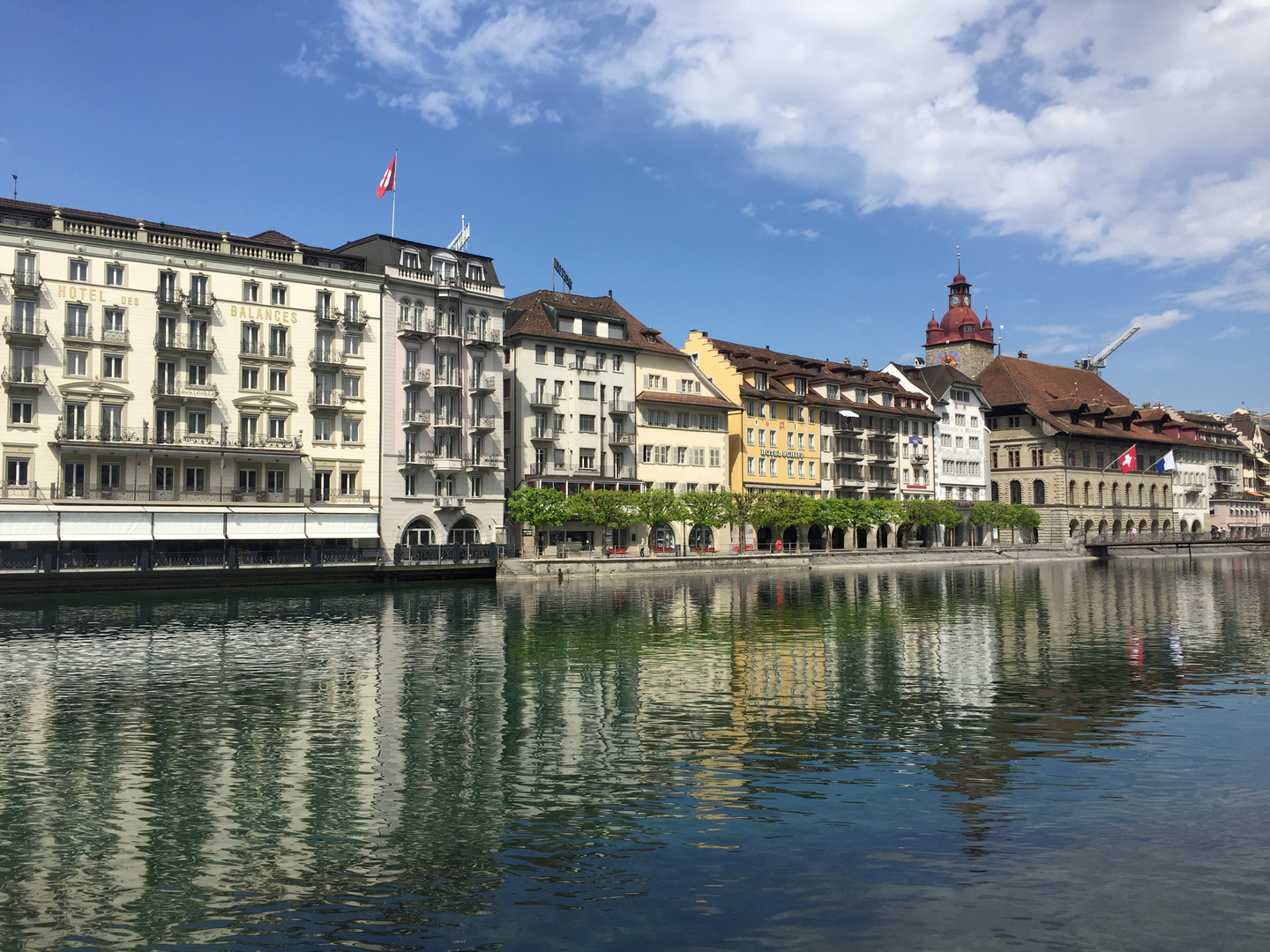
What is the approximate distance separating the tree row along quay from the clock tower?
40.2 m

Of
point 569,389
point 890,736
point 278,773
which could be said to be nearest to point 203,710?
point 278,773

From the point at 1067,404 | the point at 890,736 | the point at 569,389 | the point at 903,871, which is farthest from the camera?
the point at 1067,404

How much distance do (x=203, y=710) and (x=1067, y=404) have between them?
149692mm

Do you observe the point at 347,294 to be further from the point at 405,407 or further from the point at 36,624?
the point at 36,624

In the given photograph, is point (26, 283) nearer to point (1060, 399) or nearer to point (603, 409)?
point (603, 409)

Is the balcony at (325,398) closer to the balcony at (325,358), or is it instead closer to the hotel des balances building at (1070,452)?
the balcony at (325,358)

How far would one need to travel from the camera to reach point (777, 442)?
118 meters

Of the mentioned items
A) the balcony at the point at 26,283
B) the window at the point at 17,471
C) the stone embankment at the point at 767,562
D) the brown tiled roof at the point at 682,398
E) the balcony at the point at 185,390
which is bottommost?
the stone embankment at the point at 767,562

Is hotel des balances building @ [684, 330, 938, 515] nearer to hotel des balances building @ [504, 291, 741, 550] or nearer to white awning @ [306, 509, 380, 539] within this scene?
hotel des balances building @ [504, 291, 741, 550]

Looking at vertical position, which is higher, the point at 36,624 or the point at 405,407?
the point at 405,407

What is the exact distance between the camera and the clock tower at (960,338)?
6654 inches

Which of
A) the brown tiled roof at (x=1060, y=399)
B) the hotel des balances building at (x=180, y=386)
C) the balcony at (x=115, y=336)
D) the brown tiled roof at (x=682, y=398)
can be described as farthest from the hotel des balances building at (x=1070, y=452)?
the balcony at (x=115, y=336)

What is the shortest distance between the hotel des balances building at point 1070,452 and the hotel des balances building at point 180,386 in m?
102

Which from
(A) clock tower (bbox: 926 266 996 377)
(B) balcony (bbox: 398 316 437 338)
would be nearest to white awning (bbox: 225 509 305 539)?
(B) balcony (bbox: 398 316 437 338)
